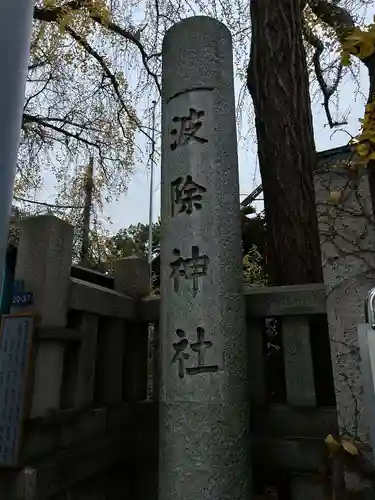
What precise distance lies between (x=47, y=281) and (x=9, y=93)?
4.54ft

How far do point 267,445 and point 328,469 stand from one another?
46 cm

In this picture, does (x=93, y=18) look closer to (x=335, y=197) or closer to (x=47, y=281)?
(x=47, y=281)

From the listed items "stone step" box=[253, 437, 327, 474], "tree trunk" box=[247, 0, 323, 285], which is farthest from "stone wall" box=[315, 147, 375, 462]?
"tree trunk" box=[247, 0, 323, 285]

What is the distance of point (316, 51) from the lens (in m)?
5.85

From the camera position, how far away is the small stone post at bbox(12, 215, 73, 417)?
246 centimetres

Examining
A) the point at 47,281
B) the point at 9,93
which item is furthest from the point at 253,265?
the point at 9,93

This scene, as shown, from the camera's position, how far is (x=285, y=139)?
12.2 ft

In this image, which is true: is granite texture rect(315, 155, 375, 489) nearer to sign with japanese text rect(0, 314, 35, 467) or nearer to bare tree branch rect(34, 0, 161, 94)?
sign with japanese text rect(0, 314, 35, 467)

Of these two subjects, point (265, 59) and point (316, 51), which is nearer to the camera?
point (265, 59)

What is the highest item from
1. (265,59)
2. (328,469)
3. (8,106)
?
(265,59)

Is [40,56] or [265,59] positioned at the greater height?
[40,56]

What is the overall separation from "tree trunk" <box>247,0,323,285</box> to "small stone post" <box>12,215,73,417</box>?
5.58 ft

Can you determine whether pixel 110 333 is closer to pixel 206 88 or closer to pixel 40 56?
pixel 206 88

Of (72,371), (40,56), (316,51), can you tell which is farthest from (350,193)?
(40,56)
